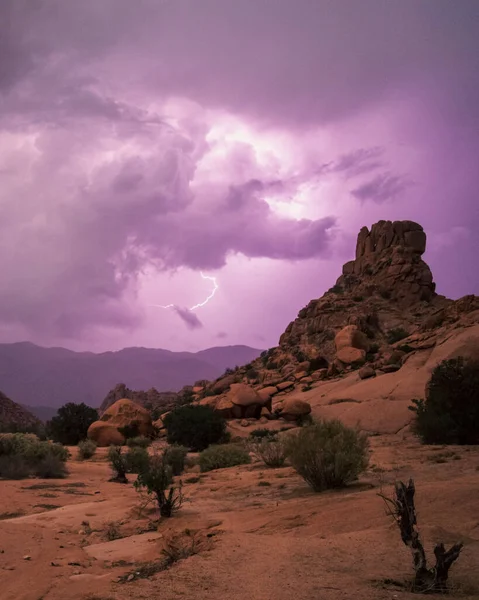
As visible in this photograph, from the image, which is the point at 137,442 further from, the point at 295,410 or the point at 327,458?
the point at 327,458

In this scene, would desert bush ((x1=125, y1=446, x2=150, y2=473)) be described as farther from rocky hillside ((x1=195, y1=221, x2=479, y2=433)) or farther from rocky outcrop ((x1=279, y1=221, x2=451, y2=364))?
rocky outcrop ((x1=279, y1=221, x2=451, y2=364))

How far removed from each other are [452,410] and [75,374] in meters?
160

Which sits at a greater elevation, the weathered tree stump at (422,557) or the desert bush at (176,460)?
the weathered tree stump at (422,557)

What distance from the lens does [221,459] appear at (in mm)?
18453

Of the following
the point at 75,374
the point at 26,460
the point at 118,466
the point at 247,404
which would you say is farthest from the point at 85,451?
the point at 75,374

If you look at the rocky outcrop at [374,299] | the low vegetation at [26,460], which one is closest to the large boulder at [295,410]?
the rocky outcrop at [374,299]

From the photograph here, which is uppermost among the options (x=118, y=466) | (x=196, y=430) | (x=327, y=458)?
(x=327, y=458)

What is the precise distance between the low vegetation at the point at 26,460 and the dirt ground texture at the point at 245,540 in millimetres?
4169

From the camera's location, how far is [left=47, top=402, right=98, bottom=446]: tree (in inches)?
1326

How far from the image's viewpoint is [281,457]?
16172 mm

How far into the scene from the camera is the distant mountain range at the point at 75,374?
470 feet


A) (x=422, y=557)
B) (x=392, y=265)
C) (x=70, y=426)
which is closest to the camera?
(x=422, y=557)

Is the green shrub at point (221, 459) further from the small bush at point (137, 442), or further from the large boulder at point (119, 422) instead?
the large boulder at point (119, 422)

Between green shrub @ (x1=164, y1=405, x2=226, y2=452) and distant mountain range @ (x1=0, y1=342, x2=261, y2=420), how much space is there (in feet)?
358
